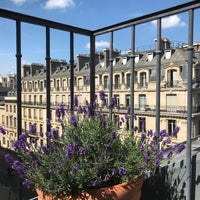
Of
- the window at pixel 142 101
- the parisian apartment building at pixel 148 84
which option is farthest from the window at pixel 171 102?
the window at pixel 142 101

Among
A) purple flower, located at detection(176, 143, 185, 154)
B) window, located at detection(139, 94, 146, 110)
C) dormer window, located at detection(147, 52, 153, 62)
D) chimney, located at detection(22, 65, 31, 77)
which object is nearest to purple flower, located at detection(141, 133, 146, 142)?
purple flower, located at detection(176, 143, 185, 154)

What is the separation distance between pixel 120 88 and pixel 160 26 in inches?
1060

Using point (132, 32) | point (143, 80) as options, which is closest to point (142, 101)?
point (143, 80)

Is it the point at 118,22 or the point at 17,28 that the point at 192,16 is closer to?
the point at 118,22

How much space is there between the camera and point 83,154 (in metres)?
1.25

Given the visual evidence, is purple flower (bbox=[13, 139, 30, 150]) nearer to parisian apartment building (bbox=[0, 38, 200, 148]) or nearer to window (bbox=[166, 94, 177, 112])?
parisian apartment building (bbox=[0, 38, 200, 148])

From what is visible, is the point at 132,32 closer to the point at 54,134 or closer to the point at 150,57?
the point at 54,134

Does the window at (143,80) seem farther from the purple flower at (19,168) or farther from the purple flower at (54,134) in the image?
the purple flower at (19,168)

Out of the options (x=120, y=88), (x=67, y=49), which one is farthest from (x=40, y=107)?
(x=67, y=49)

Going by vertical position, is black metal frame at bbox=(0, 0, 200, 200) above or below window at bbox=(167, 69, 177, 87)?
below

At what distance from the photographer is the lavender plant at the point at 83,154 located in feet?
3.96

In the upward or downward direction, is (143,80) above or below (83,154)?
above

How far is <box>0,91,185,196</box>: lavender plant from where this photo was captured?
1.21 meters

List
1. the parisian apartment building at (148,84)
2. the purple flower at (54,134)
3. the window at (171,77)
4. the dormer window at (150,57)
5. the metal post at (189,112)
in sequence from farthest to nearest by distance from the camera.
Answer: the dormer window at (150,57) → the window at (171,77) → the parisian apartment building at (148,84) → the metal post at (189,112) → the purple flower at (54,134)
